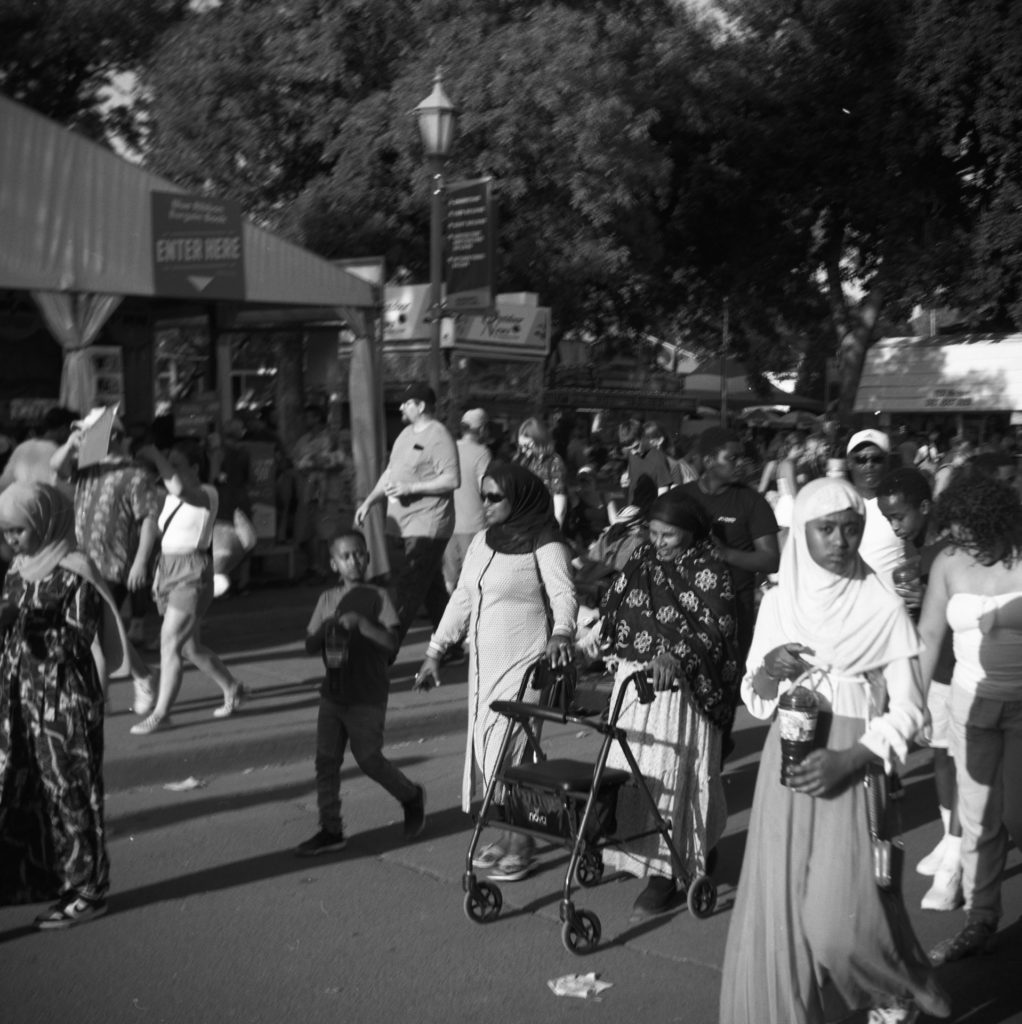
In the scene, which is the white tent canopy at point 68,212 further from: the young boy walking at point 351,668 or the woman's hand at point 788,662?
the woman's hand at point 788,662

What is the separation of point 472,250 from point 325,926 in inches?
328

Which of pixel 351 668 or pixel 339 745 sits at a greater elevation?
pixel 351 668

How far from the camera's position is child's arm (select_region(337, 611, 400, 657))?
585 centimetres

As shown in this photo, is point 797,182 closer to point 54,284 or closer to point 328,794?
point 54,284

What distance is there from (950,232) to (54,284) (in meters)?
20.5

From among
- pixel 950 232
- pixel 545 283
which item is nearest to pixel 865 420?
pixel 950 232

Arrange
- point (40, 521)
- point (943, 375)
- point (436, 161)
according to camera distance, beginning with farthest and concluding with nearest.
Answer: point (943, 375) → point (436, 161) → point (40, 521)

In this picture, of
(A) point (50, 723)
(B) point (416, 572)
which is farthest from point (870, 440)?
(A) point (50, 723)

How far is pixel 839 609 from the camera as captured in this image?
3.98 meters

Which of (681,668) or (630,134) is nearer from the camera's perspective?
(681,668)

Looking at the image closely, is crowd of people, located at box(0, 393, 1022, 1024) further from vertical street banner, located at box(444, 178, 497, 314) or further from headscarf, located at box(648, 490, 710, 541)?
vertical street banner, located at box(444, 178, 497, 314)

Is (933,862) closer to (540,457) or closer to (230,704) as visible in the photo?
(230,704)

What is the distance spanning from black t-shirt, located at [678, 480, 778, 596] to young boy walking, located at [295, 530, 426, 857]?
1.86 metres

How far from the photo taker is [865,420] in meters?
33.0
